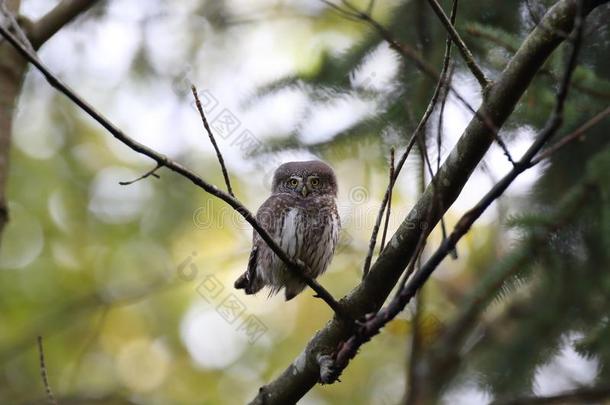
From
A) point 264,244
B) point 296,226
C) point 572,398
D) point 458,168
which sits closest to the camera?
point 458,168

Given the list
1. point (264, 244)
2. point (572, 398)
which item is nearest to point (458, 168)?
point (572, 398)

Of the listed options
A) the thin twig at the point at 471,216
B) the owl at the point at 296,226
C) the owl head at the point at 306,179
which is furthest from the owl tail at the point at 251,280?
the thin twig at the point at 471,216

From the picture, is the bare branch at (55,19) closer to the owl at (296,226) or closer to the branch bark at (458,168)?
the owl at (296,226)

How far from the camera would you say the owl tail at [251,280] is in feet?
15.7

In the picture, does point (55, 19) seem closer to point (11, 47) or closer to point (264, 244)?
point (11, 47)

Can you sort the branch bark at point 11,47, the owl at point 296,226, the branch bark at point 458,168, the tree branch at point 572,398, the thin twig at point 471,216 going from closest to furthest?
the thin twig at point 471,216
the branch bark at point 458,168
the tree branch at point 572,398
the branch bark at point 11,47
the owl at point 296,226

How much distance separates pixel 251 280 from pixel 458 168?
2318 mm

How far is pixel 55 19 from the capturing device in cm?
412

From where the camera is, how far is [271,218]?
4.69 meters

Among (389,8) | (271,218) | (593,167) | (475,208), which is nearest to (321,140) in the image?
(271,218)

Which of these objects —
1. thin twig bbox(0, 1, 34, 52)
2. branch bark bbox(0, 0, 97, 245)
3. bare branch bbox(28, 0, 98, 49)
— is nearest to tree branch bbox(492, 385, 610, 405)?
thin twig bbox(0, 1, 34, 52)

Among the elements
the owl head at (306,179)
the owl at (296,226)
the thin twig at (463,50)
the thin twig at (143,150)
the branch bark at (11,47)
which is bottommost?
the thin twig at (463,50)

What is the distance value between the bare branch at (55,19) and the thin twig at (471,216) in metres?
2.50

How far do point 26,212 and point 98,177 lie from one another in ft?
2.54
